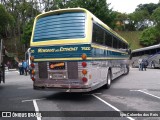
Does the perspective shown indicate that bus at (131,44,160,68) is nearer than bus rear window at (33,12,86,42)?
No

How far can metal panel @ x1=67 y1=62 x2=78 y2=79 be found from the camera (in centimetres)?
1059

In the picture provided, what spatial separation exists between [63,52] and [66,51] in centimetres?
13

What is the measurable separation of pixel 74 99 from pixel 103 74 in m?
2.50

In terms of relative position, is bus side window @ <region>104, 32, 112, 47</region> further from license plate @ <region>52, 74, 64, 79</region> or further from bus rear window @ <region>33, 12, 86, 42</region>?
license plate @ <region>52, 74, 64, 79</region>

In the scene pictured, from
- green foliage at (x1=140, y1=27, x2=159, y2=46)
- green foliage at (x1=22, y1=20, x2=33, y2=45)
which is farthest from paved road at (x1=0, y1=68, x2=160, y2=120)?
green foliage at (x1=140, y1=27, x2=159, y2=46)

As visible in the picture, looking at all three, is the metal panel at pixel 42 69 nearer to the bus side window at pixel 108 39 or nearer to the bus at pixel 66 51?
the bus at pixel 66 51

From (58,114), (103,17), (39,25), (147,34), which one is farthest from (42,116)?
(147,34)

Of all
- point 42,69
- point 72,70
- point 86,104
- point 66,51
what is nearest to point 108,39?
point 66,51

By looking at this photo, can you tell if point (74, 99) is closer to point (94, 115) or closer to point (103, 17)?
point (94, 115)

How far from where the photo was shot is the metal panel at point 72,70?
10.6m

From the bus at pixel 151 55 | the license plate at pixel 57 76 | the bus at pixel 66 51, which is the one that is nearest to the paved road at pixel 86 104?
the bus at pixel 66 51

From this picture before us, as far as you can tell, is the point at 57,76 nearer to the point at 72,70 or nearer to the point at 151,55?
the point at 72,70

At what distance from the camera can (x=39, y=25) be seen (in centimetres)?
1181

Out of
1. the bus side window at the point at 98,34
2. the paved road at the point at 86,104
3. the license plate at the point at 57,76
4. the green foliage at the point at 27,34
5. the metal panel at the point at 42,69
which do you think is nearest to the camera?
the paved road at the point at 86,104
